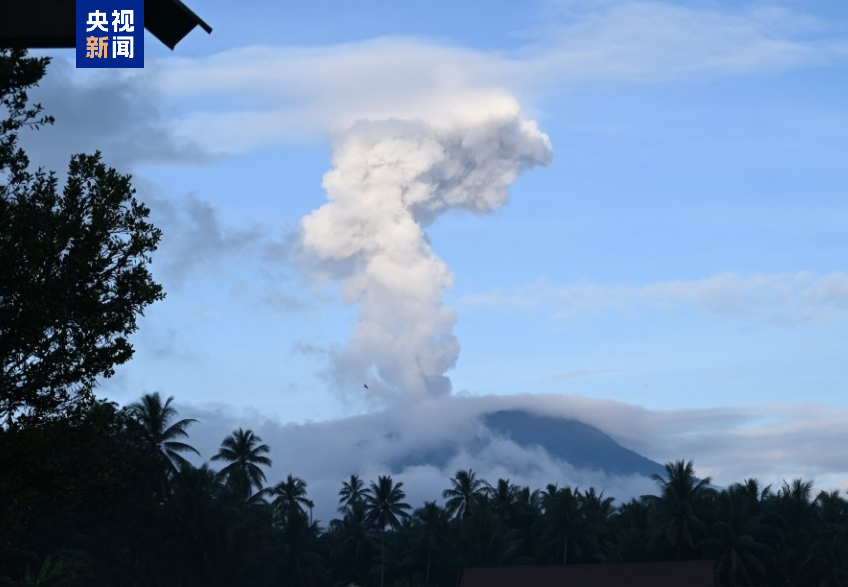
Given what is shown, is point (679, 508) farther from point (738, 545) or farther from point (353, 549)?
point (353, 549)

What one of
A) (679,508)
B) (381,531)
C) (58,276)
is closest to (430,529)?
(381,531)

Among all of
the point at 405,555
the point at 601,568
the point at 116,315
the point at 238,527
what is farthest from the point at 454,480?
the point at 116,315

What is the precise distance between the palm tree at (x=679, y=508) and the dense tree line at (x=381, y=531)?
11 centimetres

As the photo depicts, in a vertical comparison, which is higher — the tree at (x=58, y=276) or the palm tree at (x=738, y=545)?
the tree at (x=58, y=276)

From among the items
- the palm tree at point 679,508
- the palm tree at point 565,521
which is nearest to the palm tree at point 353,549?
the palm tree at point 565,521

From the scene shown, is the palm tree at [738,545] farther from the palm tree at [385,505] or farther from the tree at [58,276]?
the tree at [58,276]

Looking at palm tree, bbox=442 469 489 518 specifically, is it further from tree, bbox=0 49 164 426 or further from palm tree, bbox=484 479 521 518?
tree, bbox=0 49 164 426

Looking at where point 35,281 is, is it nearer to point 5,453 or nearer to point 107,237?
point 107,237

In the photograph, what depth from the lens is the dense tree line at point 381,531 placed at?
7469 cm

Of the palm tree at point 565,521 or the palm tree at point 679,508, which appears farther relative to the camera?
the palm tree at point 565,521

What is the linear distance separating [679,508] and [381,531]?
35.8 metres

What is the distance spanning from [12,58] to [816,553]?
277 feet

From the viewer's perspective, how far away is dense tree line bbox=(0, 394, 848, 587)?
74.7m

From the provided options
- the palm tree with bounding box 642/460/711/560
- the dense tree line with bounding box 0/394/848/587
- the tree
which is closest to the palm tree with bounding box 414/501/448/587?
the dense tree line with bounding box 0/394/848/587
